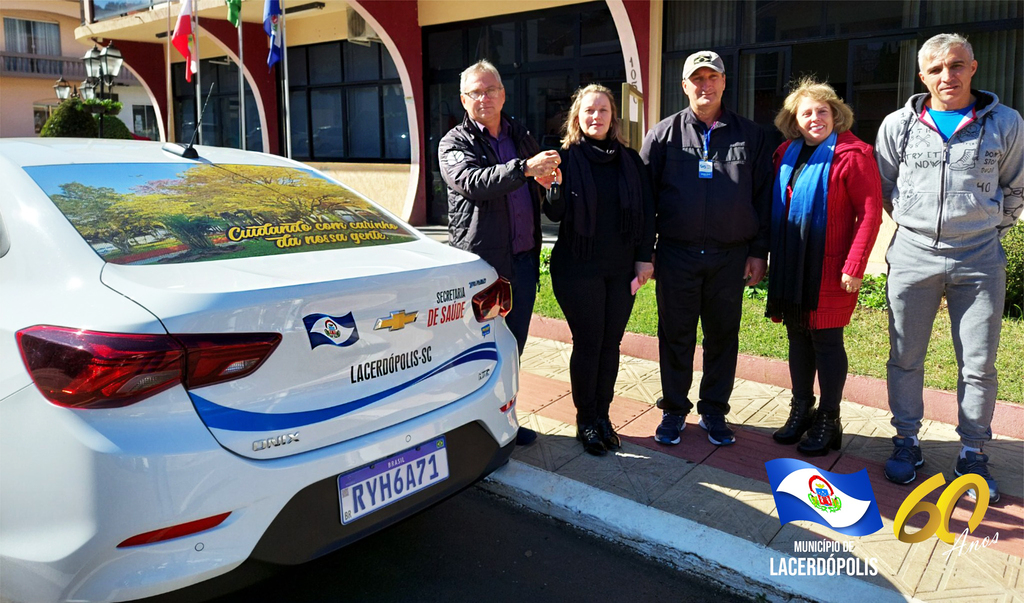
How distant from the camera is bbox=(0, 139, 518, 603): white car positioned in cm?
198

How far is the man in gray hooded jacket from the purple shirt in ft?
5.41

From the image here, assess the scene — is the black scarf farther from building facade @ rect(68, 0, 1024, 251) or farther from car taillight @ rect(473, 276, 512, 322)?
building facade @ rect(68, 0, 1024, 251)

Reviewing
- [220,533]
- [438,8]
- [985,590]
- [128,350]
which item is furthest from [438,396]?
[438,8]

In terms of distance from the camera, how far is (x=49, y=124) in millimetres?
18797

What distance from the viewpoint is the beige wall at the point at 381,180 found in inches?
524

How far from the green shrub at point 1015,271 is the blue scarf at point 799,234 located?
9.65 ft

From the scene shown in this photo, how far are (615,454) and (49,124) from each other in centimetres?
1962

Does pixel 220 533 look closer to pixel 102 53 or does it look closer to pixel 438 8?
pixel 438 8

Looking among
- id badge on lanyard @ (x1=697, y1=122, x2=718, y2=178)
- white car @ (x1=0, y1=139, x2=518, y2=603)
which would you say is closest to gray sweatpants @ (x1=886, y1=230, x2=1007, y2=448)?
id badge on lanyard @ (x1=697, y1=122, x2=718, y2=178)

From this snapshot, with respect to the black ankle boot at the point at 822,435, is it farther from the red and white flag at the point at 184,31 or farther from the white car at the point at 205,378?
the red and white flag at the point at 184,31

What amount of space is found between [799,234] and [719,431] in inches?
43.2

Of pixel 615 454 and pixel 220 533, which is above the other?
pixel 220 533

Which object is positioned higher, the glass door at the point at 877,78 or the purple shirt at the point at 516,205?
the glass door at the point at 877,78

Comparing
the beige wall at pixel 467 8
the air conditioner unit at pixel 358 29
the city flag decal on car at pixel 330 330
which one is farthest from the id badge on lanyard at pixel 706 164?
the air conditioner unit at pixel 358 29
